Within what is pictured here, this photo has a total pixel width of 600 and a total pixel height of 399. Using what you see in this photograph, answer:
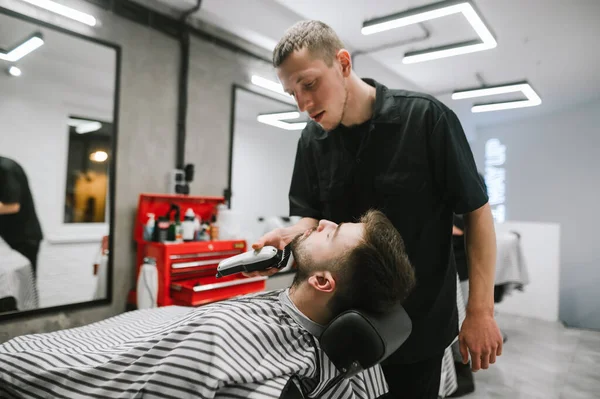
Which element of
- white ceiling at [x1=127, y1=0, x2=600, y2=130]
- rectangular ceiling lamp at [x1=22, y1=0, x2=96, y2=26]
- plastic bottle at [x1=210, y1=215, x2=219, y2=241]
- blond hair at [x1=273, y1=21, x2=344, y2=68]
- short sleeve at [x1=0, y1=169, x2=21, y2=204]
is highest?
white ceiling at [x1=127, y1=0, x2=600, y2=130]

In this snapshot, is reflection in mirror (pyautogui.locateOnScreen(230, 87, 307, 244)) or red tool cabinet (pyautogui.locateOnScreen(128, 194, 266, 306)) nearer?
red tool cabinet (pyautogui.locateOnScreen(128, 194, 266, 306))

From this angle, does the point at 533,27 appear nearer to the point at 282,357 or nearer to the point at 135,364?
the point at 282,357

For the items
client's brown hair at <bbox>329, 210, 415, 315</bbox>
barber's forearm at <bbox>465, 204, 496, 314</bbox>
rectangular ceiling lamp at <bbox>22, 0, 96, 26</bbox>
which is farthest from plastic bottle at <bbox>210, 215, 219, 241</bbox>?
barber's forearm at <bbox>465, 204, 496, 314</bbox>

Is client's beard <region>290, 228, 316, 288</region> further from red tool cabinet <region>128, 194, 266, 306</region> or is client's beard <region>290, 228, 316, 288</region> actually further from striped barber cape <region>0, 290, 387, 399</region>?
red tool cabinet <region>128, 194, 266, 306</region>

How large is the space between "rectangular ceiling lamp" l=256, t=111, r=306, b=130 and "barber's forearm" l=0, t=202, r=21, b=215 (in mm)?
2319

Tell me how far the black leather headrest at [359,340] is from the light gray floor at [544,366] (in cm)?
231

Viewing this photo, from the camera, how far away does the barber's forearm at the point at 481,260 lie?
1.13 m

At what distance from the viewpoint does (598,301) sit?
19.8 ft

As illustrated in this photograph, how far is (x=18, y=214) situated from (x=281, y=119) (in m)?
2.72

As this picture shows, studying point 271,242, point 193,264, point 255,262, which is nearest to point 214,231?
point 193,264

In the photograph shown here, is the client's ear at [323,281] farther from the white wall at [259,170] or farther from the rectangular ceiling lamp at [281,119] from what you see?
the rectangular ceiling lamp at [281,119]

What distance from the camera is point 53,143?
2.59 m

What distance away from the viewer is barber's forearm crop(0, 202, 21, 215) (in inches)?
94.8

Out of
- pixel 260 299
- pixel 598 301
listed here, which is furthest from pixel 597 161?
pixel 260 299
